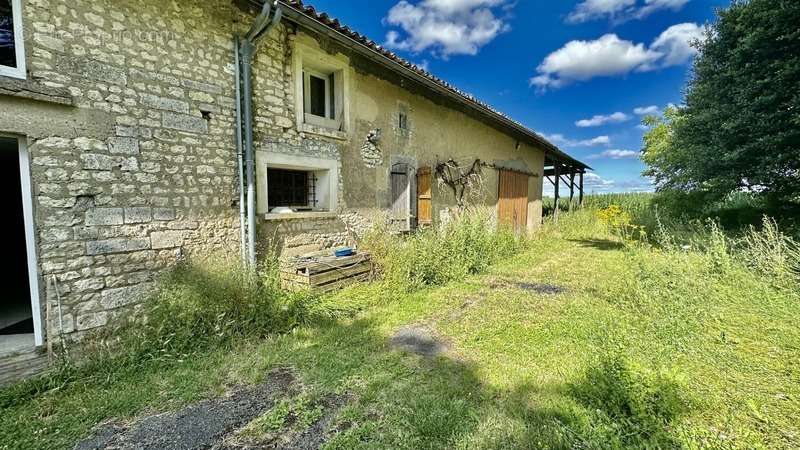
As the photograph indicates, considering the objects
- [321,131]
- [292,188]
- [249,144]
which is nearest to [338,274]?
[292,188]

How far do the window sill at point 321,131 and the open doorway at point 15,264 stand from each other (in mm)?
3054

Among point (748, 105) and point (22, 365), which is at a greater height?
point (748, 105)

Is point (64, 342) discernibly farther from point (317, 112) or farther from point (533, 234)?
point (533, 234)

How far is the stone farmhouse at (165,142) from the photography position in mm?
3121

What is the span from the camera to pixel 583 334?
3.69 m

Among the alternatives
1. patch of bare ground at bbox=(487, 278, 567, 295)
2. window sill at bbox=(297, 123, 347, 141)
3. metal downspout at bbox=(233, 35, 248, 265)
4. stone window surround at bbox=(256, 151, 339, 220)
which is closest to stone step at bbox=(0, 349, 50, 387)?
metal downspout at bbox=(233, 35, 248, 265)

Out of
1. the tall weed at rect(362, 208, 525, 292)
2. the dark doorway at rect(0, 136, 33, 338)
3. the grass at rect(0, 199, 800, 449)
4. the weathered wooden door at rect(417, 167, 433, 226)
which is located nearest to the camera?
the grass at rect(0, 199, 800, 449)

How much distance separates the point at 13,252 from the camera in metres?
6.29

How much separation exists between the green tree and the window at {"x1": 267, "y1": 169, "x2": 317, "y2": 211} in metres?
9.17

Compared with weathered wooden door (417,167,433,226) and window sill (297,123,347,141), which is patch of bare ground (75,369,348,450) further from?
weathered wooden door (417,167,433,226)

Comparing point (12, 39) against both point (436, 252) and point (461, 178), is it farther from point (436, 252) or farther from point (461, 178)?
point (461, 178)

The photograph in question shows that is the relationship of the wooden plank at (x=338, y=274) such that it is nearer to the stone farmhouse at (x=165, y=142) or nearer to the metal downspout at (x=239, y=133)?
the stone farmhouse at (x=165, y=142)

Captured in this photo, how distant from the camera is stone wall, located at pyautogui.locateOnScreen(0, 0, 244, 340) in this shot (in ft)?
10.3

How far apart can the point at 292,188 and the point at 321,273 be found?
1.76m
